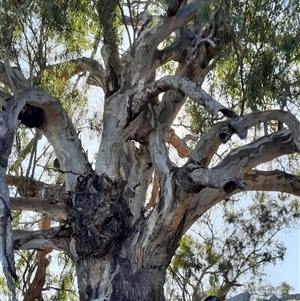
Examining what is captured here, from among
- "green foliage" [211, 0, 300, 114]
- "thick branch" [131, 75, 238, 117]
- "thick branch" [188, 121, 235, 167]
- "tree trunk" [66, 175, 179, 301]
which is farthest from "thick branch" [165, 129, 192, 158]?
"tree trunk" [66, 175, 179, 301]

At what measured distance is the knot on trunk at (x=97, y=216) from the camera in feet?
18.2

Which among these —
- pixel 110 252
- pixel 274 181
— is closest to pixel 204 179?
pixel 110 252

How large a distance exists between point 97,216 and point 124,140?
0.94m

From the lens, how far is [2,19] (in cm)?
656

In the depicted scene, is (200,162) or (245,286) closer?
(200,162)

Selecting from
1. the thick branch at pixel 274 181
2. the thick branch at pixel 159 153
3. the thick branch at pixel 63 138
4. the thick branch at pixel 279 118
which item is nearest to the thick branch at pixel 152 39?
the thick branch at pixel 159 153

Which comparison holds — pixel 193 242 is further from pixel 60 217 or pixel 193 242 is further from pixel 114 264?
pixel 114 264

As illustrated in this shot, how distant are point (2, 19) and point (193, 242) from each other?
4.27 metres

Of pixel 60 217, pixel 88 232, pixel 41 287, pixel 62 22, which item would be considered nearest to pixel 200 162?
pixel 88 232

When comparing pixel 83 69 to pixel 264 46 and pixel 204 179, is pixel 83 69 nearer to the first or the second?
pixel 264 46

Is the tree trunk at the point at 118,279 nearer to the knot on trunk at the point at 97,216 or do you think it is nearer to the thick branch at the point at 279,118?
the knot on trunk at the point at 97,216

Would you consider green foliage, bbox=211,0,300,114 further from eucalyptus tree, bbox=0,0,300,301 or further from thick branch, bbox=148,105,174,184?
thick branch, bbox=148,105,174,184

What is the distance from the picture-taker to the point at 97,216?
5566 millimetres

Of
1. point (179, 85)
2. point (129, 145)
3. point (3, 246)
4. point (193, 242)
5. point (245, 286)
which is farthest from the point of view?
point (193, 242)
